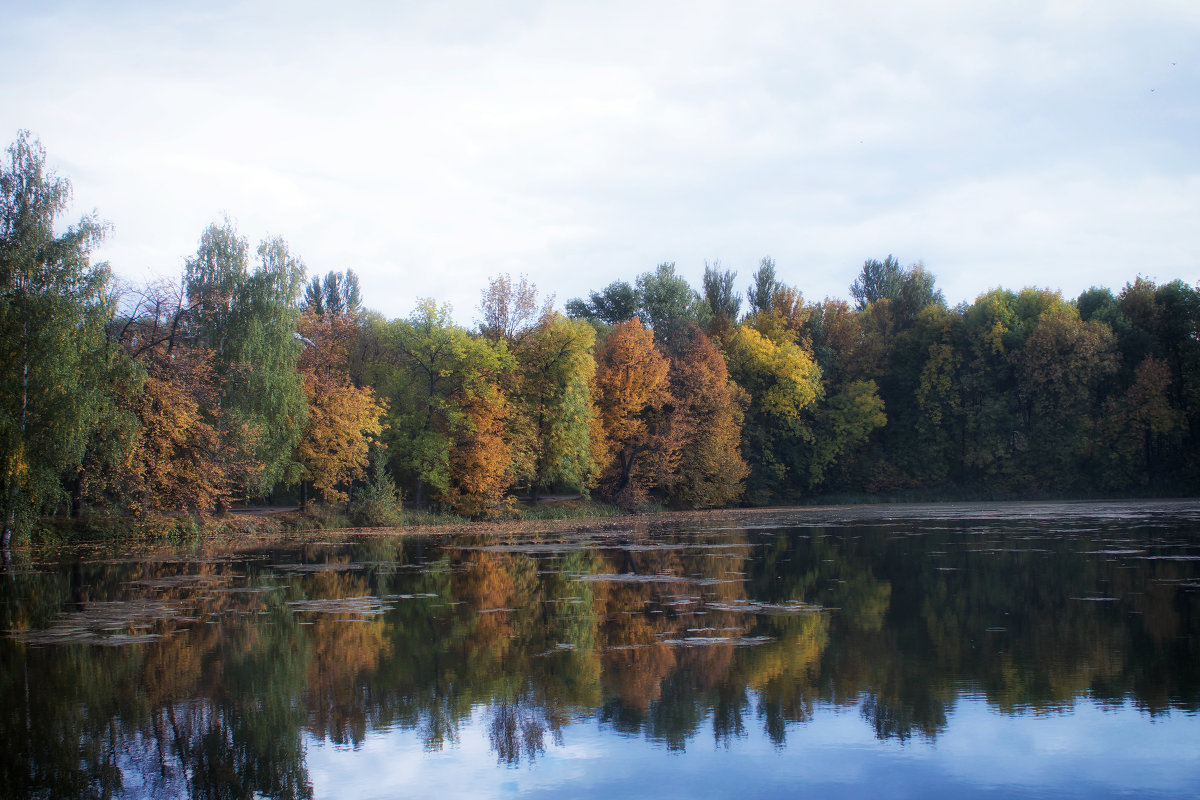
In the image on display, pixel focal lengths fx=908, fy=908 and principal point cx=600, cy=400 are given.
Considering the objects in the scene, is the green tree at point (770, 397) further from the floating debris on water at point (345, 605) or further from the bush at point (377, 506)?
the floating debris on water at point (345, 605)

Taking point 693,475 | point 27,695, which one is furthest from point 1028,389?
point 27,695

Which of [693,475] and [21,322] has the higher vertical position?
[21,322]

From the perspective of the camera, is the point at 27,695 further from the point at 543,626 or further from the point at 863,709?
the point at 863,709

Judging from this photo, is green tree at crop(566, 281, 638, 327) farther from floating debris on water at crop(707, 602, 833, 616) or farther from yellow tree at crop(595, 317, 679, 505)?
floating debris on water at crop(707, 602, 833, 616)

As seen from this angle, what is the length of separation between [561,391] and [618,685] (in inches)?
1746

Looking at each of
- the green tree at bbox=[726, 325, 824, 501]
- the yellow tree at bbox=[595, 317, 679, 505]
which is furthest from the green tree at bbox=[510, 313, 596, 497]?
the green tree at bbox=[726, 325, 824, 501]

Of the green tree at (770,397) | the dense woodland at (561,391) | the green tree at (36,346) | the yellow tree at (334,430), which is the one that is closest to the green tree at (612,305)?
the dense woodland at (561,391)

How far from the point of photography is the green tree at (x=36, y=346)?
28.8 meters

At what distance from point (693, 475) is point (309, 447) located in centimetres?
2750

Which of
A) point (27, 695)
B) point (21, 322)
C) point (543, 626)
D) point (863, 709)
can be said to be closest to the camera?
point (863, 709)

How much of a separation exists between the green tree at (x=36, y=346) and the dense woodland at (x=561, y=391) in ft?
0.24

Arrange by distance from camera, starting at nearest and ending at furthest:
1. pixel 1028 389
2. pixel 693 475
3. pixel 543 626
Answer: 1. pixel 543 626
2. pixel 693 475
3. pixel 1028 389

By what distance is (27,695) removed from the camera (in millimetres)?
11133

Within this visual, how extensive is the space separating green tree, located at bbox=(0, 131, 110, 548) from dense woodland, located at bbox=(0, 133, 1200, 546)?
0.24ft
